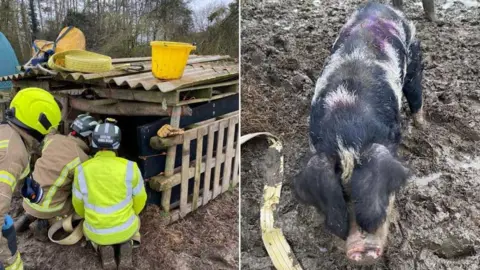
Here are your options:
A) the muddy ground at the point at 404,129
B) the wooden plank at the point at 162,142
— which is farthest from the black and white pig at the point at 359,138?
the wooden plank at the point at 162,142

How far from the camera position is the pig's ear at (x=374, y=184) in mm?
1498

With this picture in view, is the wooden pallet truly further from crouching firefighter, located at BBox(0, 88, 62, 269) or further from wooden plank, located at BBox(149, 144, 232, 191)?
crouching firefighter, located at BBox(0, 88, 62, 269)

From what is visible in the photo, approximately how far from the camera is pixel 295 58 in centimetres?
353

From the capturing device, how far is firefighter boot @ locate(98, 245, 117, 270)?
2.21 m

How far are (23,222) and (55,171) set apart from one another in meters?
0.52

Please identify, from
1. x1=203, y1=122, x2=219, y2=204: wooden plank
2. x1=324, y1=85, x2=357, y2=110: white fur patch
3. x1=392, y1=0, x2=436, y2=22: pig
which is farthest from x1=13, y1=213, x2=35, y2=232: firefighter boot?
x1=392, y1=0, x2=436, y2=22: pig

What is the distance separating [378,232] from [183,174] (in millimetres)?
1386

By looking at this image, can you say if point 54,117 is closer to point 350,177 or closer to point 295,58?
point 350,177

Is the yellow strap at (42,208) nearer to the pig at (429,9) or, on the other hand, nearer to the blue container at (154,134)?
the blue container at (154,134)

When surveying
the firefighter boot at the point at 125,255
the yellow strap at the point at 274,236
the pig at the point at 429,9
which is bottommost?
the firefighter boot at the point at 125,255

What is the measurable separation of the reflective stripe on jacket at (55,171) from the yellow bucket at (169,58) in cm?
58

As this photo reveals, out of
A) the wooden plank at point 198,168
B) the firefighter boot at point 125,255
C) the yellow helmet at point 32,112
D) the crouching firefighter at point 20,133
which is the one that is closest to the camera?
the crouching firefighter at point 20,133

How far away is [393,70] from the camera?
86.7 inches

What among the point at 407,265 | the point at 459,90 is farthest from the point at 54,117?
the point at 459,90
